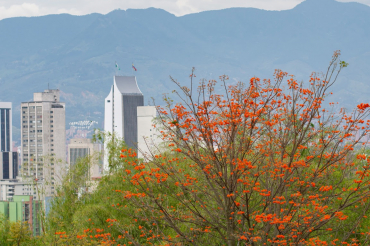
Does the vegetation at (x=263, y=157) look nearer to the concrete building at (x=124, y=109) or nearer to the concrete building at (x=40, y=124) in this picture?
the concrete building at (x=40, y=124)

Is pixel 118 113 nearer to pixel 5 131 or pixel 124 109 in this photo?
pixel 124 109

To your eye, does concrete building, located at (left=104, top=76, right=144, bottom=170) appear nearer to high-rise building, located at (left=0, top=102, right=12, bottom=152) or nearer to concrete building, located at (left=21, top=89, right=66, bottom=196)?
concrete building, located at (left=21, top=89, right=66, bottom=196)

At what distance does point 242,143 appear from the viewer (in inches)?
291

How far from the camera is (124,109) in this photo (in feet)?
432

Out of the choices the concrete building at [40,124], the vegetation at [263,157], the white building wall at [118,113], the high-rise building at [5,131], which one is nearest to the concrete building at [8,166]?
the concrete building at [40,124]

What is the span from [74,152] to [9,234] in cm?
11015

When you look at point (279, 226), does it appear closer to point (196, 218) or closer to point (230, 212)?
point (230, 212)

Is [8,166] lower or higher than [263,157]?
lower

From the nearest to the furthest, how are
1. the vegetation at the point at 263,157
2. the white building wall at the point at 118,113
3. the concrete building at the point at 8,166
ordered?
1. the vegetation at the point at 263,157
2. the concrete building at the point at 8,166
3. the white building wall at the point at 118,113

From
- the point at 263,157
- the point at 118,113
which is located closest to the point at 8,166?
the point at 118,113

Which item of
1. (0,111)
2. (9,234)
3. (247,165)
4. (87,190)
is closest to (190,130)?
(247,165)

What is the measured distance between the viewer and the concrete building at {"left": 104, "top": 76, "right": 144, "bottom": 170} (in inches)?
5123

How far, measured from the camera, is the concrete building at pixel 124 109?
130 meters

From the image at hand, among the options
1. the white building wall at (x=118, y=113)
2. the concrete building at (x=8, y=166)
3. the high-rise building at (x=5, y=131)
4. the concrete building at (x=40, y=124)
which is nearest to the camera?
the concrete building at (x=40, y=124)
